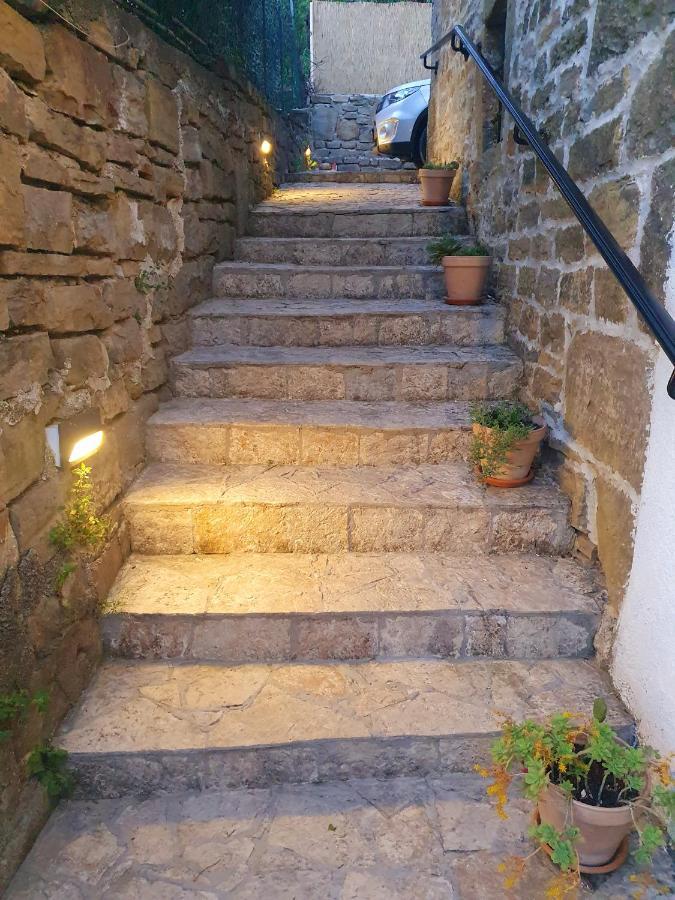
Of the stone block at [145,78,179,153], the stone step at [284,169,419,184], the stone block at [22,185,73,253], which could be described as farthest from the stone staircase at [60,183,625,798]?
the stone step at [284,169,419,184]

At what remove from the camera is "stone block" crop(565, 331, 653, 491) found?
1.88 m

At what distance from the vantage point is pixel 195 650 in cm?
217

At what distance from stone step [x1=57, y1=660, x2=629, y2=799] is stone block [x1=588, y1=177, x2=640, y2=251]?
1.44m

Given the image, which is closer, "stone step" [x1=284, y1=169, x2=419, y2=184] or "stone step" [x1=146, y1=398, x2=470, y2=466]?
"stone step" [x1=146, y1=398, x2=470, y2=466]

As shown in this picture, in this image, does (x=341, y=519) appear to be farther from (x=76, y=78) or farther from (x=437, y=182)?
(x=437, y=182)

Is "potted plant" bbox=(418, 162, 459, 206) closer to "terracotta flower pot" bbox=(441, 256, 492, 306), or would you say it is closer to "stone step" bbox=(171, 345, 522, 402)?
"terracotta flower pot" bbox=(441, 256, 492, 306)

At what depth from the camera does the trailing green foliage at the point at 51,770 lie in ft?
5.69

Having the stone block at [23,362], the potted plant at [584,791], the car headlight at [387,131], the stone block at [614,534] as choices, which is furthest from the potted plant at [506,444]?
the car headlight at [387,131]

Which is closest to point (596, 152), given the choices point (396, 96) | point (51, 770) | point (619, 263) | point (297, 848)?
point (619, 263)

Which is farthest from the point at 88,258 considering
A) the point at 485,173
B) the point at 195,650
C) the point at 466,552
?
the point at 485,173

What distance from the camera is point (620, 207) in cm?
192

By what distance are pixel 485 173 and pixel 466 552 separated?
2.53 meters

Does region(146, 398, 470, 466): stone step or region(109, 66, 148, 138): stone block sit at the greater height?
region(109, 66, 148, 138): stone block

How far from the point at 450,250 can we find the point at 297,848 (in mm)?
3147
